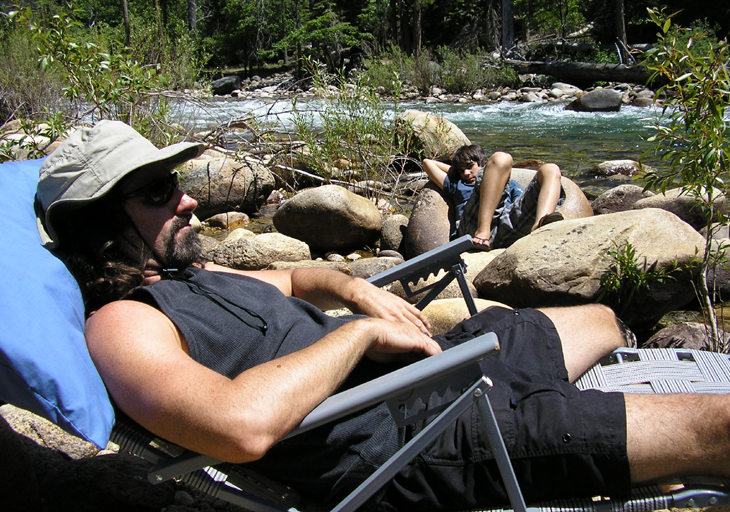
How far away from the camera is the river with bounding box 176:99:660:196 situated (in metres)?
9.41

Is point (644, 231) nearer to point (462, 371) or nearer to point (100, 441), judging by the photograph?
point (462, 371)

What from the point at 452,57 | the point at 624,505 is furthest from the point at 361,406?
the point at 452,57

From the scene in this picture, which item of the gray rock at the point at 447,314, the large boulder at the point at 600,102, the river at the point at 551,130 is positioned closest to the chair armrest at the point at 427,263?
the gray rock at the point at 447,314

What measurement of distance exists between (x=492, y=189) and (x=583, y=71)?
69.9 feet

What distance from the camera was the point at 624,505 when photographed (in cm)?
164

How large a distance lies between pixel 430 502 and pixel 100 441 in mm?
903

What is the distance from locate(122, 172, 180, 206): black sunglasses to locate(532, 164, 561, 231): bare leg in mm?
3675

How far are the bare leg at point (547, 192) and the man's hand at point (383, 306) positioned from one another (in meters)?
3.13

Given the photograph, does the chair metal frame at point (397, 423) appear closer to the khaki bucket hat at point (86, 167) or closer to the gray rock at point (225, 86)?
the khaki bucket hat at point (86, 167)

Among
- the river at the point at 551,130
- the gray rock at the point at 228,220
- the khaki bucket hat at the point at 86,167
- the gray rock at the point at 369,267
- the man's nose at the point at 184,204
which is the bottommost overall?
the river at the point at 551,130

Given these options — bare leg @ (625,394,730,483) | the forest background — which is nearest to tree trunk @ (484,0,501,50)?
the forest background

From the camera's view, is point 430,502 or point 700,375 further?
point 700,375

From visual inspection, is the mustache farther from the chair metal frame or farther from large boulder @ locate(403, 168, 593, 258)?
large boulder @ locate(403, 168, 593, 258)

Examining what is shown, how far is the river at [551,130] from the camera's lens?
30.9 feet
